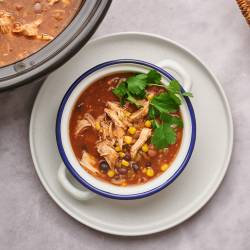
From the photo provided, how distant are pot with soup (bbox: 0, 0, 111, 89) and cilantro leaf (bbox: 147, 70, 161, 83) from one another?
258 millimetres

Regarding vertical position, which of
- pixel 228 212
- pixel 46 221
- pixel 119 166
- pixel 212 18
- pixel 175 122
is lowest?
pixel 46 221

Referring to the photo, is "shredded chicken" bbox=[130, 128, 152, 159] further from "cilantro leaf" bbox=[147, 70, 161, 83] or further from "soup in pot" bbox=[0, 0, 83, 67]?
"soup in pot" bbox=[0, 0, 83, 67]

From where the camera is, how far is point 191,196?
6.96ft

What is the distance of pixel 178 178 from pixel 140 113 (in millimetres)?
294

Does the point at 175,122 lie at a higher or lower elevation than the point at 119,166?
higher

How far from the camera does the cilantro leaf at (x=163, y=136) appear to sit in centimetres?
195

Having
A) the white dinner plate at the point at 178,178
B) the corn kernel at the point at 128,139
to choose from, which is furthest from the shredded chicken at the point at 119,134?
the white dinner plate at the point at 178,178

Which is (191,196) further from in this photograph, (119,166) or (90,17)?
(90,17)

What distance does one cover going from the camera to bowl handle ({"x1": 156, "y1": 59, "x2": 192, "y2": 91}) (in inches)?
80.2

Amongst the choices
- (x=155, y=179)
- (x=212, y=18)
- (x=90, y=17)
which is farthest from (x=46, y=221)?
(x=212, y=18)

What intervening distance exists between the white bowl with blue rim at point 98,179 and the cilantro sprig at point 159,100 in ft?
0.10

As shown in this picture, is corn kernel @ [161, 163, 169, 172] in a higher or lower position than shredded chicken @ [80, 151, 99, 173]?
higher

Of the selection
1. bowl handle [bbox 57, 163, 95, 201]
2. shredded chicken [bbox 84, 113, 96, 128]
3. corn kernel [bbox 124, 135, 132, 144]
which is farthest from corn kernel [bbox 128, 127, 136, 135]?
bowl handle [bbox 57, 163, 95, 201]

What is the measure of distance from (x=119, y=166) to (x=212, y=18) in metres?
0.65
